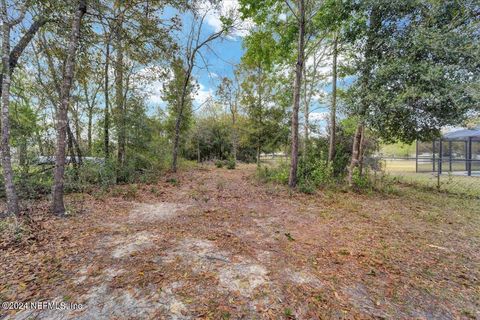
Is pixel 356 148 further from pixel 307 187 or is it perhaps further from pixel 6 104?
pixel 6 104

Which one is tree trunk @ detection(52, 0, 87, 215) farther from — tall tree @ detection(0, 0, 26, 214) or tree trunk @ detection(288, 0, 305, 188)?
tree trunk @ detection(288, 0, 305, 188)

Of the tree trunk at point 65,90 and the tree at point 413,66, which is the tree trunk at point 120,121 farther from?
the tree at point 413,66

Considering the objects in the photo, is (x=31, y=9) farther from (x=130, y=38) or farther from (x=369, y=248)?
(x=369, y=248)

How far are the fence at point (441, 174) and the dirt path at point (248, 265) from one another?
3231mm

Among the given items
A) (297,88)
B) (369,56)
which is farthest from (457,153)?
(297,88)

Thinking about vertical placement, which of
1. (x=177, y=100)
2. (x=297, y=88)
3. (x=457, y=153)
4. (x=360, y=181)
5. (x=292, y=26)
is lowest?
Answer: (x=360, y=181)

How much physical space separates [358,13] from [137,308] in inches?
312

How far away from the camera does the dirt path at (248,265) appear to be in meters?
1.88

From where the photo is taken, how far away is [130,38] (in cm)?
469

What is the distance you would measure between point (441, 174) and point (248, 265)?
1383 cm

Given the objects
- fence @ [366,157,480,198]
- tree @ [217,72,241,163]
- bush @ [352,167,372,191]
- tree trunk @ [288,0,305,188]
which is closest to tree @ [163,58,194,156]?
tree @ [217,72,241,163]

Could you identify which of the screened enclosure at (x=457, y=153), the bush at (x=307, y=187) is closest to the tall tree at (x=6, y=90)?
the bush at (x=307, y=187)

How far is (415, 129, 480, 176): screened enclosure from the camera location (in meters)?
10.7

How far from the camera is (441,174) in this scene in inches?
444
